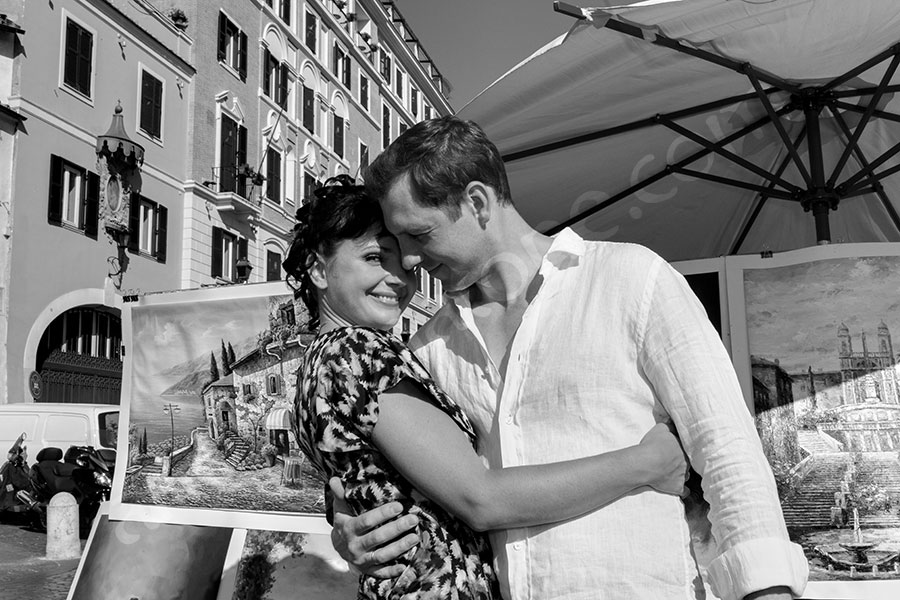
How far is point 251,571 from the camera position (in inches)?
148

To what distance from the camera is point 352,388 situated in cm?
164

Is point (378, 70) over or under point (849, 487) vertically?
over

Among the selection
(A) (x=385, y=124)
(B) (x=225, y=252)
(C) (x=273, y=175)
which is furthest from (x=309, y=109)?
(A) (x=385, y=124)

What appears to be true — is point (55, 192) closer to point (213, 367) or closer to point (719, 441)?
point (213, 367)

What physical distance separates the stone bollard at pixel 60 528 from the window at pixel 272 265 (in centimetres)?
1474

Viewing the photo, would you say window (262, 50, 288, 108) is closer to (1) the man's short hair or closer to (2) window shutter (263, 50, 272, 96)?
(2) window shutter (263, 50, 272, 96)

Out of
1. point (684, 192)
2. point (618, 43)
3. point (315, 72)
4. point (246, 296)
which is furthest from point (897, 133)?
Result: point (315, 72)

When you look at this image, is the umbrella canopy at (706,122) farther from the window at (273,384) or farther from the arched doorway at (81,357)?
the arched doorway at (81,357)

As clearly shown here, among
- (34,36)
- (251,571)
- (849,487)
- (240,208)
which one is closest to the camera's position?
(849,487)

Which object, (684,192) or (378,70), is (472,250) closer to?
(684,192)

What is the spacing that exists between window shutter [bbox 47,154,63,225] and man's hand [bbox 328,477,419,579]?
52.2 ft

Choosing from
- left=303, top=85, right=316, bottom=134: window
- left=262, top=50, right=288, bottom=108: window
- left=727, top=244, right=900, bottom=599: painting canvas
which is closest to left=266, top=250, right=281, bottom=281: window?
left=262, top=50, right=288, bottom=108: window

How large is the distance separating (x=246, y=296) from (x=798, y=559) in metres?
2.95

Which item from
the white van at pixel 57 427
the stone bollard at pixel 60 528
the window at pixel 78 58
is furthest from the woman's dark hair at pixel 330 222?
the window at pixel 78 58
